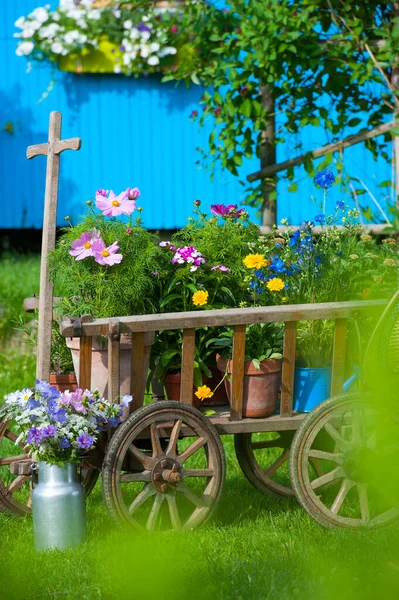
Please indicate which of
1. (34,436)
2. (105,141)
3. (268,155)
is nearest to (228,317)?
(34,436)

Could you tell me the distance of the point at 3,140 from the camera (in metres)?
8.38

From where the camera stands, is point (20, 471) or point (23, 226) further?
point (23, 226)

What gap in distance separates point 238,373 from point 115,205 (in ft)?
2.43

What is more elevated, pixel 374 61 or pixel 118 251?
pixel 374 61

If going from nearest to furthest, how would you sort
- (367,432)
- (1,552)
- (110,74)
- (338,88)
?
1. (1,552)
2. (367,432)
3. (338,88)
4. (110,74)

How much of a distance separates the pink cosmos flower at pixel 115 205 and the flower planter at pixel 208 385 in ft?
2.04

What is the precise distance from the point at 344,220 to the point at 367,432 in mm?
859

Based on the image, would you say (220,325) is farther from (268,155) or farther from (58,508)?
(268,155)

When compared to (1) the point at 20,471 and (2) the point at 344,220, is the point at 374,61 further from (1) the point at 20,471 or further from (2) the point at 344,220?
(1) the point at 20,471

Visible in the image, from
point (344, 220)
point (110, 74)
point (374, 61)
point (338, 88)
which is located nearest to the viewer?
point (344, 220)

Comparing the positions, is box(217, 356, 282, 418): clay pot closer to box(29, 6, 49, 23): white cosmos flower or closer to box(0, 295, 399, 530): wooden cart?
box(0, 295, 399, 530): wooden cart

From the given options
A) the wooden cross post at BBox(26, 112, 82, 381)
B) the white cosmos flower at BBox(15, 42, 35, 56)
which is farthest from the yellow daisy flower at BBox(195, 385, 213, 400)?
the white cosmos flower at BBox(15, 42, 35, 56)

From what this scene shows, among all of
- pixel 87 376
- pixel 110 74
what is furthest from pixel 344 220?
pixel 110 74

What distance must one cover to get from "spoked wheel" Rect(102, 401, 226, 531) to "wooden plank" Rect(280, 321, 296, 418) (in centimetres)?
30
